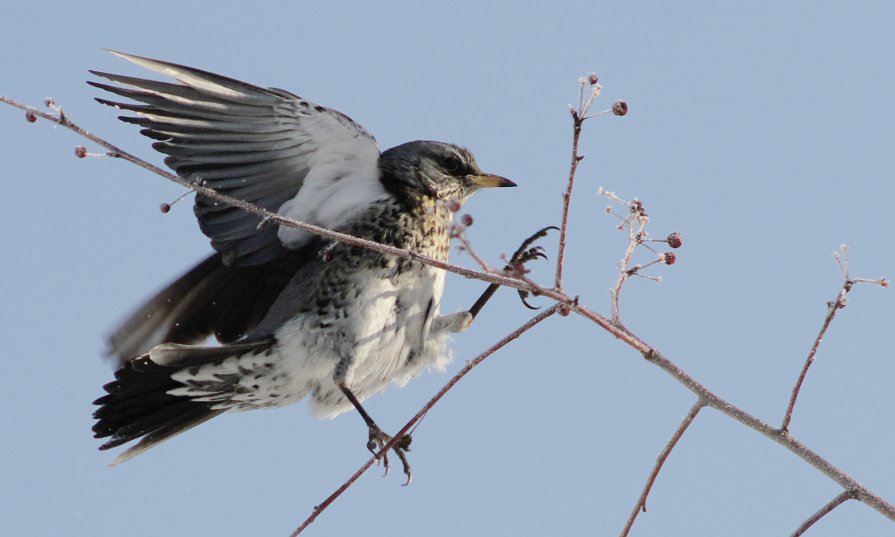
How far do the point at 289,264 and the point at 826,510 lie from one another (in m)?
3.52

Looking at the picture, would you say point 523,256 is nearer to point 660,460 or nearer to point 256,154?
point 256,154

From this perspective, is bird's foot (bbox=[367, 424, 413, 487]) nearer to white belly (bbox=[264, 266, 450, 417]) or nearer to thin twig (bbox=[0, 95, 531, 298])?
white belly (bbox=[264, 266, 450, 417])

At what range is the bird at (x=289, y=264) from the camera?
17.9ft

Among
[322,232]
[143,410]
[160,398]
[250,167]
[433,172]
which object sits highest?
[433,172]

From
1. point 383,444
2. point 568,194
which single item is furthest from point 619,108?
point 383,444

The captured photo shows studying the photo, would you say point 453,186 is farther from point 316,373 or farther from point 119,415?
point 119,415

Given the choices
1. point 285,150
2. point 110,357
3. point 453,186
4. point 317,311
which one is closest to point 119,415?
point 110,357

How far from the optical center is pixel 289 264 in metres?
5.86

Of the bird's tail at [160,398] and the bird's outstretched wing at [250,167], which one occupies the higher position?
the bird's outstretched wing at [250,167]


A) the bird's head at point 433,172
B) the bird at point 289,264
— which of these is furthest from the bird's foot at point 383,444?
the bird's head at point 433,172

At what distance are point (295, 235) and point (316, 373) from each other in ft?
2.40

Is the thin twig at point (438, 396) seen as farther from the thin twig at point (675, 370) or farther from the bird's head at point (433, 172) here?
the bird's head at point (433, 172)

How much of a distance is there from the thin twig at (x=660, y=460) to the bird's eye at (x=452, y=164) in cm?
312

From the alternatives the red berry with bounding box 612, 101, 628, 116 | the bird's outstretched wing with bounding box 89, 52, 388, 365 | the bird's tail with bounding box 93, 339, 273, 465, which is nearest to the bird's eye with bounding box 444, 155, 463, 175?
the bird's outstretched wing with bounding box 89, 52, 388, 365
